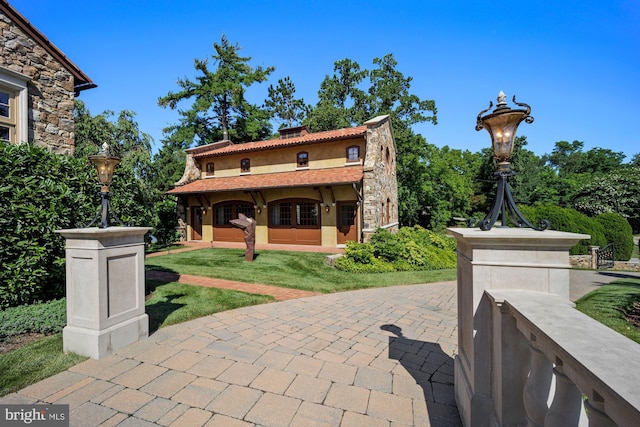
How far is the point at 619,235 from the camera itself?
1619cm

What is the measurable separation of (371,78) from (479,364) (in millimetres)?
30466

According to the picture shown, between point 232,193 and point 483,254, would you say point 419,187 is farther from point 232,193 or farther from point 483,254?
point 483,254

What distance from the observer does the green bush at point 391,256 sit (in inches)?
416

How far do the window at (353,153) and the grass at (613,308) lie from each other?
36.2 ft

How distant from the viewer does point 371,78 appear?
28.7m

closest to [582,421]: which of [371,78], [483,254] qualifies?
[483,254]

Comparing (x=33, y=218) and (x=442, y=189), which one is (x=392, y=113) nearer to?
(x=442, y=189)

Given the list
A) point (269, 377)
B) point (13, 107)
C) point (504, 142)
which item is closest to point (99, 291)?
point (269, 377)

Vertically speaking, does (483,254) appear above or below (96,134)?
below

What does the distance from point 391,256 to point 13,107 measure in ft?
37.7

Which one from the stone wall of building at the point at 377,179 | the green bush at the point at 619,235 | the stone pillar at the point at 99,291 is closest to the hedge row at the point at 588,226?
the green bush at the point at 619,235

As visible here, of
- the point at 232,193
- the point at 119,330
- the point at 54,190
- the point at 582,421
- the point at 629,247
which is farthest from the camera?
the point at 232,193

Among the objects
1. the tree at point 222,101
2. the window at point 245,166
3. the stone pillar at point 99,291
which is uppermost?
the tree at point 222,101

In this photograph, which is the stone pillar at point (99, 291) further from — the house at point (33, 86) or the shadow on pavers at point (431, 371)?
the house at point (33, 86)
